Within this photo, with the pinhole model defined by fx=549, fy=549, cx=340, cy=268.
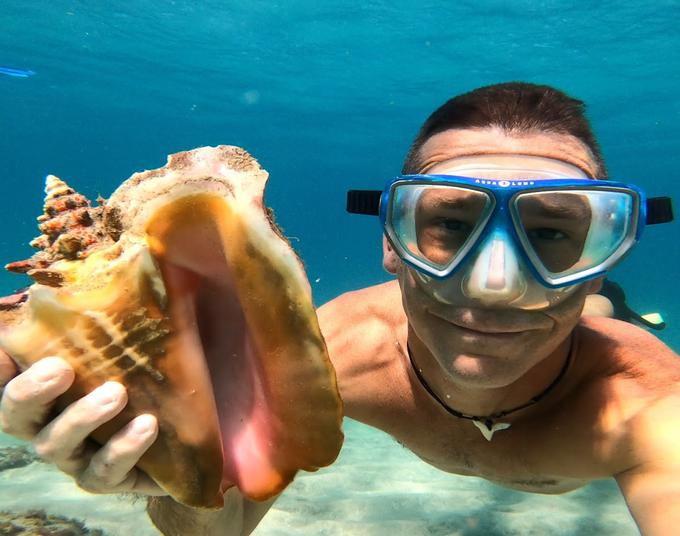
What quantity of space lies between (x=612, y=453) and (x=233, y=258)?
1.96 m

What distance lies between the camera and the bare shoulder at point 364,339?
3.31 m

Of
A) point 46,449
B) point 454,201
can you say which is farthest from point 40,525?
point 454,201

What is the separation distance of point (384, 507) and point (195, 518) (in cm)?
303

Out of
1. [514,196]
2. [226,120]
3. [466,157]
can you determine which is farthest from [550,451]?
[226,120]

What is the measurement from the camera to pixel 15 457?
6016 millimetres

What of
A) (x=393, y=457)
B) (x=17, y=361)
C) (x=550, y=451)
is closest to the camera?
(x=17, y=361)

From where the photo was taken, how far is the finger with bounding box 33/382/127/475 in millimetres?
1305

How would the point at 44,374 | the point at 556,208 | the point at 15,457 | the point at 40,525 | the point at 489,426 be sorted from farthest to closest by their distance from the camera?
the point at 15,457
the point at 40,525
the point at 489,426
the point at 556,208
the point at 44,374

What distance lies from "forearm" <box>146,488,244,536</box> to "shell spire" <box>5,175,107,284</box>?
119 cm

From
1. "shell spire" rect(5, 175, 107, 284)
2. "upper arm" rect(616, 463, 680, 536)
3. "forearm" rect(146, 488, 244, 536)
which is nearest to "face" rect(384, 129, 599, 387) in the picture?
"upper arm" rect(616, 463, 680, 536)

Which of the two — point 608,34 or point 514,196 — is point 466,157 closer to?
point 514,196

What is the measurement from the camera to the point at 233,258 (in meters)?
1.32

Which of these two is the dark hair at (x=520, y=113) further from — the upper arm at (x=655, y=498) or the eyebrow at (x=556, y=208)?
the upper arm at (x=655, y=498)

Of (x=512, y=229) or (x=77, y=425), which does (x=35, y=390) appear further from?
(x=512, y=229)
